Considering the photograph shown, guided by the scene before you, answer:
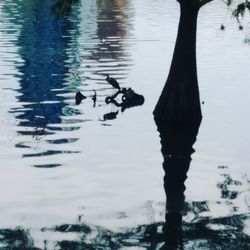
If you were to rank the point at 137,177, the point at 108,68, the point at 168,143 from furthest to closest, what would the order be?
the point at 108,68 → the point at 168,143 → the point at 137,177

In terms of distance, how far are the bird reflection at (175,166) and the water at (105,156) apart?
0.84 feet

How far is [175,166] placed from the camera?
63.7 ft

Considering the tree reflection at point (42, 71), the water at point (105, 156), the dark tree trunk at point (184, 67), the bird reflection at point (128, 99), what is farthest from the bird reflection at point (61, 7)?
the bird reflection at point (128, 99)

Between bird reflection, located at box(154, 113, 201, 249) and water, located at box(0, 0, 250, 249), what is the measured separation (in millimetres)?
257

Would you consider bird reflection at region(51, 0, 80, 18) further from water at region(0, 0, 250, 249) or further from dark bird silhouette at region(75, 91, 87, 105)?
dark bird silhouette at region(75, 91, 87, 105)

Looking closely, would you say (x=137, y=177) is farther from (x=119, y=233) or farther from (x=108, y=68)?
(x=108, y=68)

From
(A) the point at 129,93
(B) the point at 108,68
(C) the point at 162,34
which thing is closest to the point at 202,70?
(B) the point at 108,68

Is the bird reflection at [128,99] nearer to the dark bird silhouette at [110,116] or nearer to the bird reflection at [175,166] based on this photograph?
the dark bird silhouette at [110,116]

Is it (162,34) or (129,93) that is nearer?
(129,93)

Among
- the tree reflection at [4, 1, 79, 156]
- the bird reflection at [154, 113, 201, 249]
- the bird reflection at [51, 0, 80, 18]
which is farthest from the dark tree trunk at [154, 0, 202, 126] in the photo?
the bird reflection at [51, 0, 80, 18]

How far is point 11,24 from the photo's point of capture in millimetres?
67250

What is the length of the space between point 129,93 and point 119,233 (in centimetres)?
1689

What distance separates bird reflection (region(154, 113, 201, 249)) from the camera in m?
13.9

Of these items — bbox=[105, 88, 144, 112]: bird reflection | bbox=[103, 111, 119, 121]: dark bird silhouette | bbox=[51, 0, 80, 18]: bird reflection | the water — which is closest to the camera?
the water
